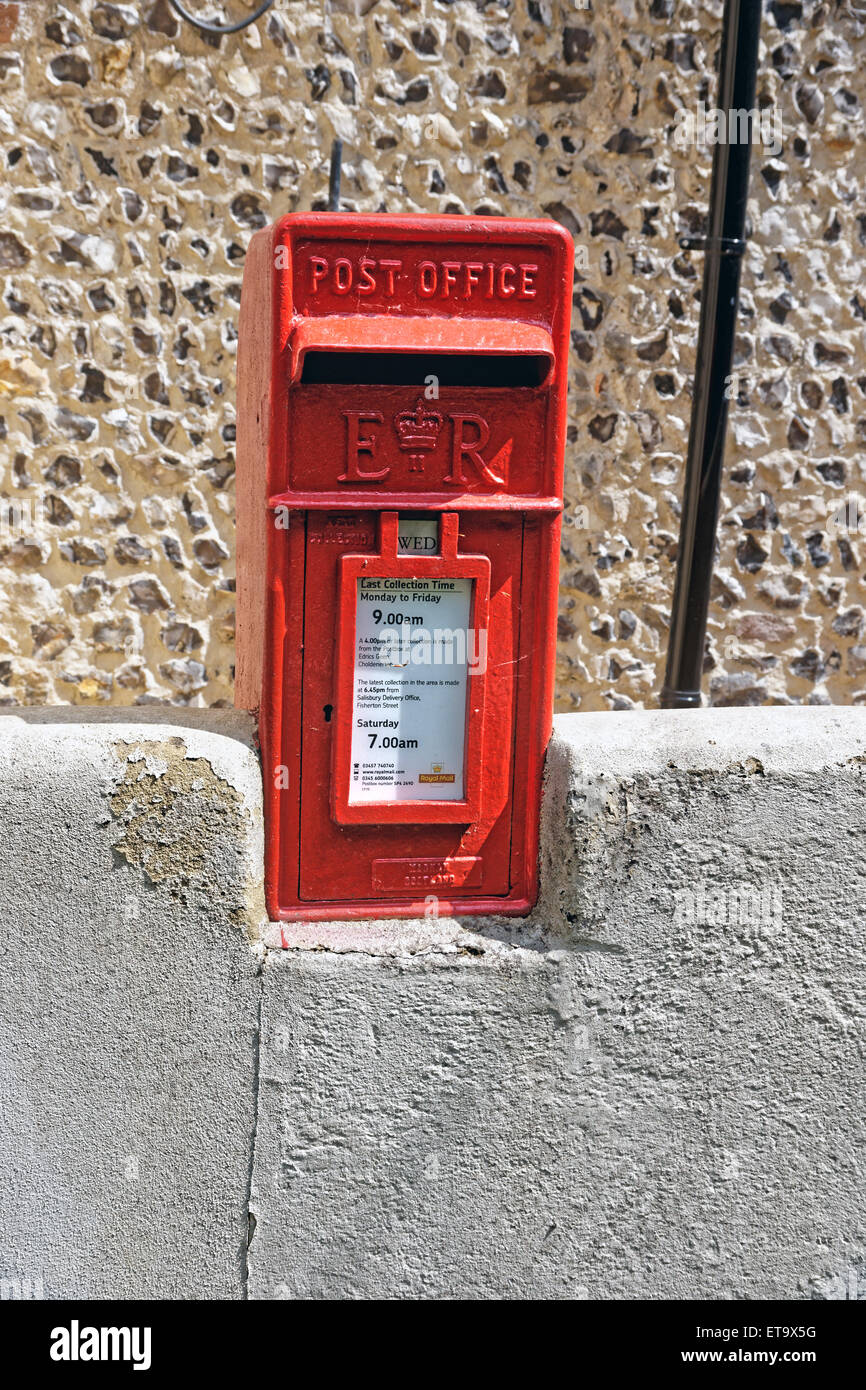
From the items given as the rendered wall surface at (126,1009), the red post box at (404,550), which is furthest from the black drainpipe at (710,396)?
the rendered wall surface at (126,1009)

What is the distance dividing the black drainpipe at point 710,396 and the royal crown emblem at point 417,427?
159 centimetres

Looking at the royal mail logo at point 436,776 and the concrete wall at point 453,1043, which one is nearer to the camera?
the concrete wall at point 453,1043

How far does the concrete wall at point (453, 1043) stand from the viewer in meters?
1.83

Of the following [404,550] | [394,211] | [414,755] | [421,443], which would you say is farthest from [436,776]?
[394,211]

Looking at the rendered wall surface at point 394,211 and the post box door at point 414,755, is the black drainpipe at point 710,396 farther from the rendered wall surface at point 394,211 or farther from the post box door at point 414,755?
the post box door at point 414,755

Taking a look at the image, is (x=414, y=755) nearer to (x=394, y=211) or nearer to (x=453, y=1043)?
(x=453, y=1043)

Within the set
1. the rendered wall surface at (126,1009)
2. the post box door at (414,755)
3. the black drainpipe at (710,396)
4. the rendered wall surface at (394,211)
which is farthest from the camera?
the rendered wall surface at (394,211)

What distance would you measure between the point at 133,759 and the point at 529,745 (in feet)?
2.19

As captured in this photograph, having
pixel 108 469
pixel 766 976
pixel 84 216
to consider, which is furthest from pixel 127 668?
pixel 766 976

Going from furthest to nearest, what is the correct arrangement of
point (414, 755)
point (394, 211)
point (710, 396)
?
point (394, 211)
point (710, 396)
point (414, 755)

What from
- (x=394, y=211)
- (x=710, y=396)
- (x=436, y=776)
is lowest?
(x=436, y=776)

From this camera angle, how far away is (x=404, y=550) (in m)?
1.93

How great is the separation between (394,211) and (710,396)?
181 centimetres

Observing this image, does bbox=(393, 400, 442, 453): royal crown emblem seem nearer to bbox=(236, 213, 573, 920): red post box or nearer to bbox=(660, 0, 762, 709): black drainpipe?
bbox=(236, 213, 573, 920): red post box
